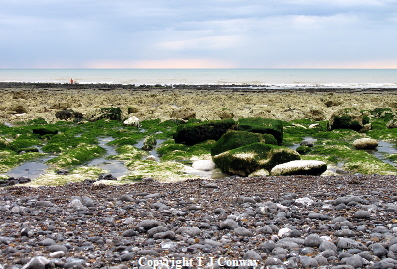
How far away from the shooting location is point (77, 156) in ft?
43.6

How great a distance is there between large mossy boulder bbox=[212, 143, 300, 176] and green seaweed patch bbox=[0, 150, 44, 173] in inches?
276

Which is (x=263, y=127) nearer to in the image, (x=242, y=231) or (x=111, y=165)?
(x=111, y=165)

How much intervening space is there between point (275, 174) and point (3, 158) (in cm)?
964

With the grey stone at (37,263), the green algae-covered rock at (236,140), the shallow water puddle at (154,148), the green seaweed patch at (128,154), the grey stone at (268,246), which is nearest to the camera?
the grey stone at (37,263)

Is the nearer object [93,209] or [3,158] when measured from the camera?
[93,209]

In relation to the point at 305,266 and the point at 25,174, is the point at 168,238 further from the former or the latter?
the point at 25,174

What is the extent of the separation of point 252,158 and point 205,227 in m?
5.94

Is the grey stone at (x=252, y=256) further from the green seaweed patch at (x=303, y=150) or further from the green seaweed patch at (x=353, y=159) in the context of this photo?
the green seaweed patch at (x=303, y=150)

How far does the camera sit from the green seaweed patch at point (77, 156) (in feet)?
41.3

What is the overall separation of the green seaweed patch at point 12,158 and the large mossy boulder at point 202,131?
5.81 m

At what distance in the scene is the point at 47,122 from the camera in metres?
23.6

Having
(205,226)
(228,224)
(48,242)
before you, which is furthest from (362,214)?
(48,242)

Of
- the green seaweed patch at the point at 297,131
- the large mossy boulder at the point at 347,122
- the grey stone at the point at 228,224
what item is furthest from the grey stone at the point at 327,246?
the large mossy boulder at the point at 347,122

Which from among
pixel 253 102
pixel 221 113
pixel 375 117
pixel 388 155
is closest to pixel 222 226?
pixel 388 155
